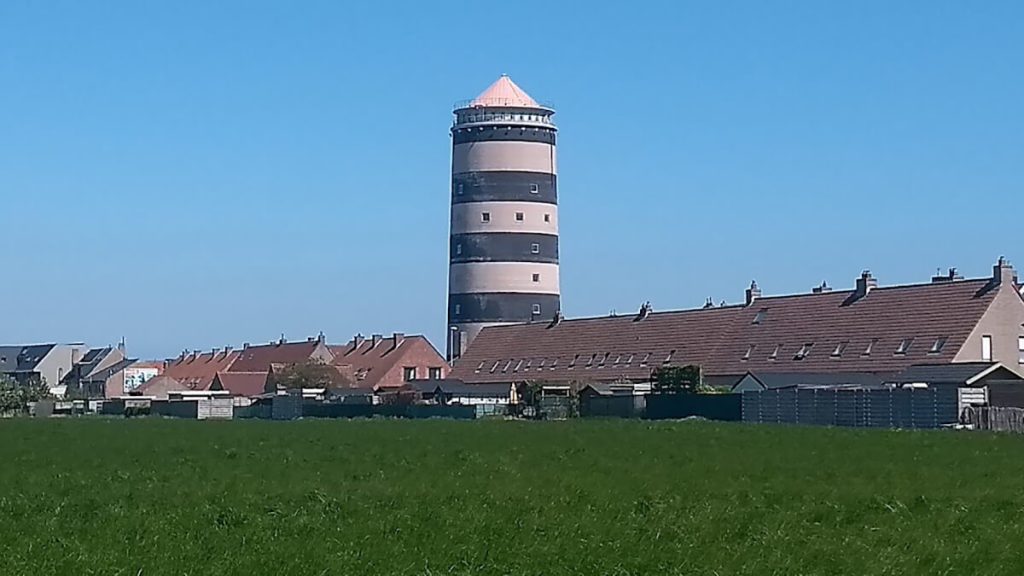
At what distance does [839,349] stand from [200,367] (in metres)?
79.5

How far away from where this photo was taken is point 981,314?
68562 mm

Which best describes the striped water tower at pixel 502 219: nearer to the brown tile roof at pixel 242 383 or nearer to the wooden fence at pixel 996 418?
the brown tile roof at pixel 242 383

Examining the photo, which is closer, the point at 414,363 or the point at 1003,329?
the point at 1003,329

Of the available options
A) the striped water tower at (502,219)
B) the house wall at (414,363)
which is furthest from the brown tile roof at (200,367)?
the striped water tower at (502,219)

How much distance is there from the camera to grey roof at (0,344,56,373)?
156375mm

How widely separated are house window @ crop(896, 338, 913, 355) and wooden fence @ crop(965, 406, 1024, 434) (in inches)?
646

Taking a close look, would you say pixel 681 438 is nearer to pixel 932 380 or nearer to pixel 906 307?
pixel 932 380

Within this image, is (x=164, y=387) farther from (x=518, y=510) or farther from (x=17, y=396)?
(x=518, y=510)

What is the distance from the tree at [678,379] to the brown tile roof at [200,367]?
5961cm

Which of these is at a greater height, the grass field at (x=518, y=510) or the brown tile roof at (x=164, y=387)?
the brown tile roof at (x=164, y=387)

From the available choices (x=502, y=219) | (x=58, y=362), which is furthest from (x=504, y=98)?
(x=58, y=362)

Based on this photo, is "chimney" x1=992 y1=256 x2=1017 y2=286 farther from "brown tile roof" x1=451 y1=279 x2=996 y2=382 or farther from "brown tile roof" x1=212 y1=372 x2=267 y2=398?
"brown tile roof" x1=212 y1=372 x2=267 y2=398

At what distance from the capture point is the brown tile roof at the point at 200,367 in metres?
135

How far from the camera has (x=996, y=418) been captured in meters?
51.6
